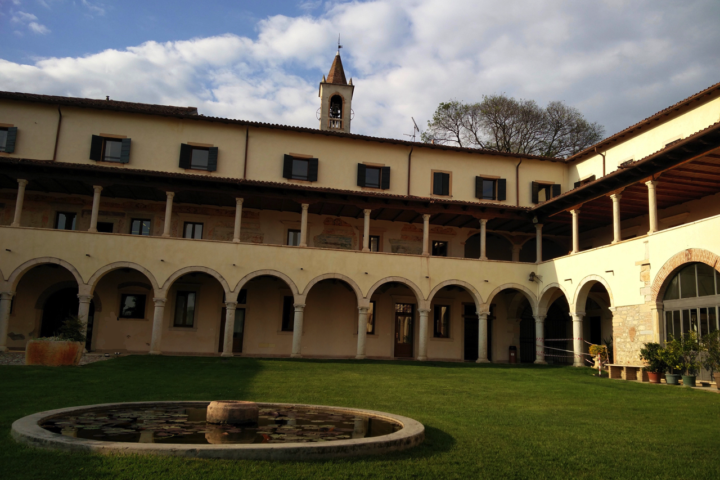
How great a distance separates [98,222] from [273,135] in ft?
26.3

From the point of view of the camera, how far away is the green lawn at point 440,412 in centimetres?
553

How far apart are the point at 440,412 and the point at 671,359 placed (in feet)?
30.1

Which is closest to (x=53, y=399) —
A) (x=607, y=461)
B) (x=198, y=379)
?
(x=198, y=379)

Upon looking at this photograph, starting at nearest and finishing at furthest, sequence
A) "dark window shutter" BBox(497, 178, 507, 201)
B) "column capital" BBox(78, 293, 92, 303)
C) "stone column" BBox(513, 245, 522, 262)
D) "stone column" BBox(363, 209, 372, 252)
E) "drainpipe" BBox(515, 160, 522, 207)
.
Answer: "column capital" BBox(78, 293, 92, 303), "stone column" BBox(363, 209, 372, 252), "dark window shutter" BBox(497, 178, 507, 201), "drainpipe" BBox(515, 160, 522, 207), "stone column" BBox(513, 245, 522, 262)

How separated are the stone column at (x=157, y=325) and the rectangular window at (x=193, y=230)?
3.62 meters

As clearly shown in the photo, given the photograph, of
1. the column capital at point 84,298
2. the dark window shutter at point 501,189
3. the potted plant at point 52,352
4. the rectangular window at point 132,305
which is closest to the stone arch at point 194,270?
the column capital at point 84,298

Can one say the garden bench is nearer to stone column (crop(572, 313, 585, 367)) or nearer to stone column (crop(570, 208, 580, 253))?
stone column (crop(572, 313, 585, 367))

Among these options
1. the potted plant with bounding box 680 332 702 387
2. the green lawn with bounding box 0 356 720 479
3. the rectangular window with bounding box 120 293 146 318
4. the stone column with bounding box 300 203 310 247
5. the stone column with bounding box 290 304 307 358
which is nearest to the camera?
the green lawn with bounding box 0 356 720 479

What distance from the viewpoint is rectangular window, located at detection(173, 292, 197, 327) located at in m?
25.2

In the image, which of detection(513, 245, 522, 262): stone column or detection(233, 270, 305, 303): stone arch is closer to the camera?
detection(233, 270, 305, 303): stone arch

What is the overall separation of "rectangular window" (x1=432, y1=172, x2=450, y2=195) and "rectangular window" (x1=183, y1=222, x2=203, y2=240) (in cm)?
1017

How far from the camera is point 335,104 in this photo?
35625mm

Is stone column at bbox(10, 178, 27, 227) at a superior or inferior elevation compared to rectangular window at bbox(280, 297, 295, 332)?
superior

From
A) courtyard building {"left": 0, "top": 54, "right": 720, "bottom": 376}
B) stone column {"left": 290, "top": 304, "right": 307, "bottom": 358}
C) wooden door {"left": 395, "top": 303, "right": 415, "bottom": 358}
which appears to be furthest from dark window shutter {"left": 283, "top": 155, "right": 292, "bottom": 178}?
wooden door {"left": 395, "top": 303, "right": 415, "bottom": 358}
